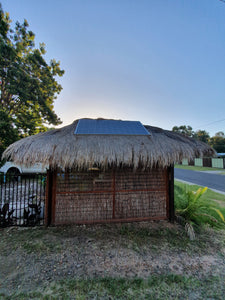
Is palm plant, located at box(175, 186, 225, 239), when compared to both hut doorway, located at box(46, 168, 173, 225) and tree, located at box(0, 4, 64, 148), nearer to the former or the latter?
hut doorway, located at box(46, 168, 173, 225)

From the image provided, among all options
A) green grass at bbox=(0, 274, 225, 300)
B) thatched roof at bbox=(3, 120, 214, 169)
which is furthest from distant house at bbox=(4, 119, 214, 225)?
green grass at bbox=(0, 274, 225, 300)

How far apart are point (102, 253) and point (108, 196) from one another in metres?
1.39

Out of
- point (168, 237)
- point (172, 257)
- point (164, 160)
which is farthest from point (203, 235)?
point (164, 160)

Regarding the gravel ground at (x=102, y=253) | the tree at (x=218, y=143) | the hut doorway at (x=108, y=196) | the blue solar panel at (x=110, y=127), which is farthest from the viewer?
the tree at (x=218, y=143)

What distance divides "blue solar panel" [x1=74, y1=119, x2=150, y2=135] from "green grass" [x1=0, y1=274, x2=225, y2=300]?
3062 mm

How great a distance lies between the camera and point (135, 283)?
6.30ft

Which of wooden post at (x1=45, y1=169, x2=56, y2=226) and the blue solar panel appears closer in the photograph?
wooden post at (x1=45, y1=169, x2=56, y2=226)

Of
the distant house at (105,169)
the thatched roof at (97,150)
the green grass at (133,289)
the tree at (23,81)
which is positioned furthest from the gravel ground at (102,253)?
the tree at (23,81)

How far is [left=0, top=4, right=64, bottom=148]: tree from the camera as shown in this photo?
304 inches

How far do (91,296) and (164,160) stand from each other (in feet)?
9.25

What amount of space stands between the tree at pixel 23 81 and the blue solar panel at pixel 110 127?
225 inches

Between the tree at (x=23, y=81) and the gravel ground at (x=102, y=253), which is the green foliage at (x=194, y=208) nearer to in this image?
the gravel ground at (x=102, y=253)

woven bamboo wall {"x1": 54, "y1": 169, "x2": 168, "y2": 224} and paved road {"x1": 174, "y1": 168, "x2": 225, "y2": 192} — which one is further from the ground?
woven bamboo wall {"x1": 54, "y1": 169, "x2": 168, "y2": 224}

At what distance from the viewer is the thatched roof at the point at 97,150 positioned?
3.05 metres
